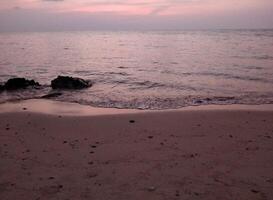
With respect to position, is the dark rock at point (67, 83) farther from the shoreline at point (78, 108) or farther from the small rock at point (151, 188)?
the small rock at point (151, 188)

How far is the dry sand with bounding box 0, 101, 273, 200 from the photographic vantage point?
5.03m

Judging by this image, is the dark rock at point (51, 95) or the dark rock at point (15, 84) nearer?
the dark rock at point (51, 95)

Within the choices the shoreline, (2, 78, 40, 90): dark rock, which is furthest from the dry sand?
(2, 78, 40, 90): dark rock

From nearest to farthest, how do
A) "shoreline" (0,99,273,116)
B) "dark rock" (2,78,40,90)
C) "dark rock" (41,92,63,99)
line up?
"shoreline" (0,99,273,116)
"dark rock" (41,92,63,99)
"dark rock" (2,78,40,90)

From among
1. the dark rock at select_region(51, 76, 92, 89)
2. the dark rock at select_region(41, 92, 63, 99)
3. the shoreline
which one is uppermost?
the dark rock at select_region(51, 76, 92, 89)

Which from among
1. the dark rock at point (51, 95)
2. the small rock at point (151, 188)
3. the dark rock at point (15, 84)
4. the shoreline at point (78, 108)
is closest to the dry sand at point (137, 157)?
the small rock at point (151, 188)

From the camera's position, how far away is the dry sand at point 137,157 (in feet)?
16.5

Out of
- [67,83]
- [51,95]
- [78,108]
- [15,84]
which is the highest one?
[15,84]

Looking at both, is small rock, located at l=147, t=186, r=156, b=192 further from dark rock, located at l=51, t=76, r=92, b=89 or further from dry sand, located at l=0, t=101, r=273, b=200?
dark rock, located at l=51, t=76, r=92, b=89

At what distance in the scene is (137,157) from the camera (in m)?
6.36

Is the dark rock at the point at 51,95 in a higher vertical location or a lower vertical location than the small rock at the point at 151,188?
higher

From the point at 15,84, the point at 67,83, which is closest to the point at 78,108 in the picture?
the point at 67,83

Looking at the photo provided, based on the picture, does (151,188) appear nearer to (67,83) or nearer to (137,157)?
(137,157)

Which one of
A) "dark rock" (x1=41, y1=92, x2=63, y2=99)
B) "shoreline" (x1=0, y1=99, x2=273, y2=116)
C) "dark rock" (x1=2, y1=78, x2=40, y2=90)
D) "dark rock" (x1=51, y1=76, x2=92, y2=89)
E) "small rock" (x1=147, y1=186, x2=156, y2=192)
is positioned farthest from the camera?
"dark rock" (x1=51, y1=76, x2=92, y2=89)
